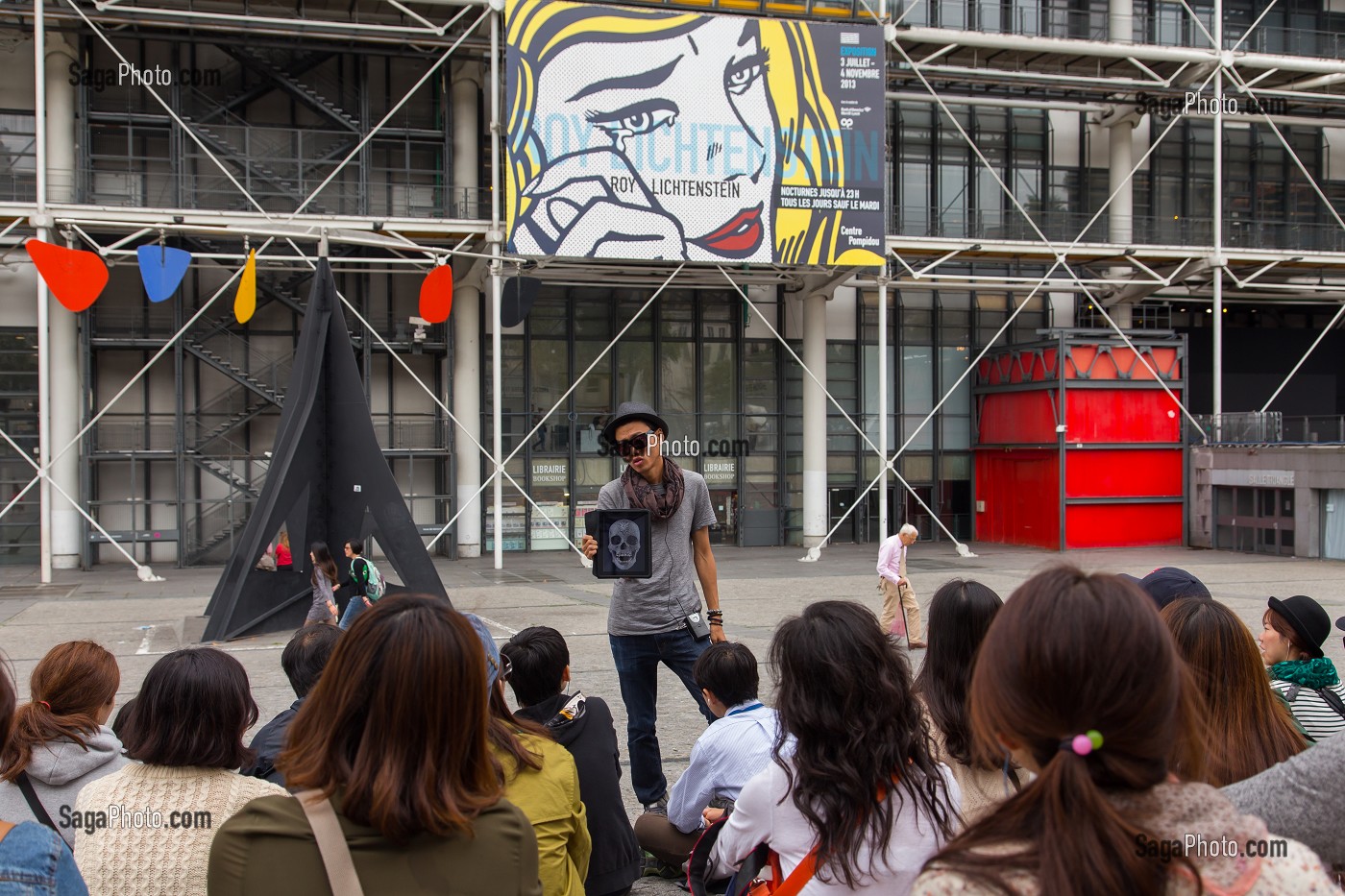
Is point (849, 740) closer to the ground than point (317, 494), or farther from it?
closer to the ground

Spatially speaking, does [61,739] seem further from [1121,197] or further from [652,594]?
[1121,197]

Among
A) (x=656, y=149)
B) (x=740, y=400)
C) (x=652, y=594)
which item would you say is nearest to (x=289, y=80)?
(x=656, y=149)

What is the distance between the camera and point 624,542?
5266 millimetres

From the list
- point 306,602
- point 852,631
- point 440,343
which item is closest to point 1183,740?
point 852,631

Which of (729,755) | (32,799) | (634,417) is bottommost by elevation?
(729,755)

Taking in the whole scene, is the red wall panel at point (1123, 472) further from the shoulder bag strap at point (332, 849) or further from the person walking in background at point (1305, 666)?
the shoulder bag strap at point (332, 849)

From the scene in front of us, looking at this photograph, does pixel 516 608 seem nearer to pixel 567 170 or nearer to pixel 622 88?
pixel 567 170

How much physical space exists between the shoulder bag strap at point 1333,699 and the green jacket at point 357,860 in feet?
9.18

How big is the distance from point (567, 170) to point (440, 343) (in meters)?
5.57

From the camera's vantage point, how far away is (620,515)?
17.4ft

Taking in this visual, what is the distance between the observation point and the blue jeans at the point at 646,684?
17.2 feet

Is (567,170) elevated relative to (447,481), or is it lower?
elevated

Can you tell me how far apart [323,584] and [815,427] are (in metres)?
14.9

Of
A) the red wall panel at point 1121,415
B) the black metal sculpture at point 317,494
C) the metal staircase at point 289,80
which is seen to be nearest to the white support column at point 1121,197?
the red wall panel at point 1121,415
